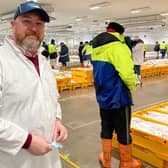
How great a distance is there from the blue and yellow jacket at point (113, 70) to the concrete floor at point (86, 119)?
3.44 ft

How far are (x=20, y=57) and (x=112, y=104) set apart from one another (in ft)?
5.31

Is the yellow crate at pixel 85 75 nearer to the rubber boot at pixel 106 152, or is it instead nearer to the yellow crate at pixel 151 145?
the yellow crate at pixel 151 145

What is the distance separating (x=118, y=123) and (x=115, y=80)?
0.52 m

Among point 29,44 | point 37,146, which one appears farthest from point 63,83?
point 37,146

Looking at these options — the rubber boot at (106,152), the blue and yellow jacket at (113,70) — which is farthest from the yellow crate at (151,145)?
the blue and yellow jacket at (113,70)

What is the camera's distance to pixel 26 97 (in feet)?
4.69

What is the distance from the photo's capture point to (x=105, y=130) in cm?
312

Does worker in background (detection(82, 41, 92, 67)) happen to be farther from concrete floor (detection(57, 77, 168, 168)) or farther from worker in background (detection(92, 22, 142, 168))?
worker in background (detection(92, 22, 142, 168))

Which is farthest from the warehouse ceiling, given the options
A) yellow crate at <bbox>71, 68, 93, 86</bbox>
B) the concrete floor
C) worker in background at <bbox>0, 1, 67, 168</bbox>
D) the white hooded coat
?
the white hooded coat

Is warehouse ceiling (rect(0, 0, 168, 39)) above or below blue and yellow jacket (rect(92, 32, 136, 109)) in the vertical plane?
above

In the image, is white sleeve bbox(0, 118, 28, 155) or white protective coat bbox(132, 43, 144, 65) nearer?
white sleeve bbox(0, 118, 28, 155)

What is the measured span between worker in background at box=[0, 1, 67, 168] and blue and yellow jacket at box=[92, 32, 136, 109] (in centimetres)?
124

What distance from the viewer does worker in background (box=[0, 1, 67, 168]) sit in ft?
4.43

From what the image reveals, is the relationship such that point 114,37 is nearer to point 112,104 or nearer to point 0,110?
point 112,104
